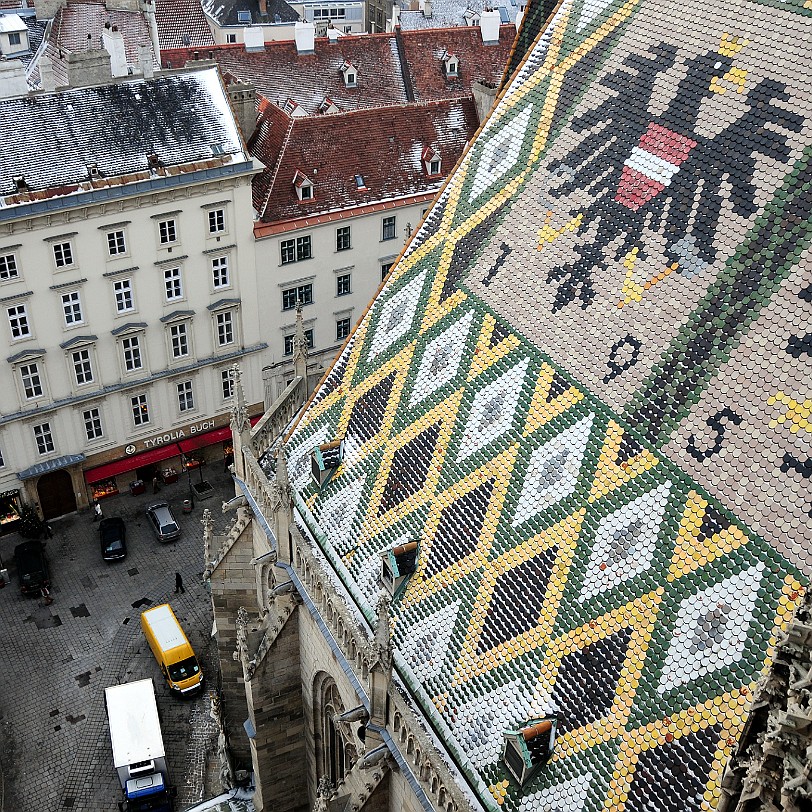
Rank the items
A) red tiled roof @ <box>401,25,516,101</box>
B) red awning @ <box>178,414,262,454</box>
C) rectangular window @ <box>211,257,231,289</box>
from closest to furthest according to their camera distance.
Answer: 1. rectangular window @ <box>211,257,231,289</box>
2. red awning @ <box>178,414,262,454</box>
3. red tiled roof @ <box>401,25,516,101</box>

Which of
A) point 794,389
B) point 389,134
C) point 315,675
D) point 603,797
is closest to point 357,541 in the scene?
point 315,675

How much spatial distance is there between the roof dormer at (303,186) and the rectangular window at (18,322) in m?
12.1

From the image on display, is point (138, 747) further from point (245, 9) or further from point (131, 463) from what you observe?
point (245, 9)

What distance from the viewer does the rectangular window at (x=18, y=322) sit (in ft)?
124

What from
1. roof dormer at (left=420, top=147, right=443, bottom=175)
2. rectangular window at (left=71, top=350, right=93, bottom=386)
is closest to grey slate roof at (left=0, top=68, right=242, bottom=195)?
rectangular window at (left=71, top=350, right=93, bottom=386)

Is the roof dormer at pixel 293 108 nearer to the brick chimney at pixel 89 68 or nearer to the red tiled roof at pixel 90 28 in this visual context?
the brick chimney at pixel 89 68

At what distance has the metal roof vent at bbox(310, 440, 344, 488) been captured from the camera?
2347cm

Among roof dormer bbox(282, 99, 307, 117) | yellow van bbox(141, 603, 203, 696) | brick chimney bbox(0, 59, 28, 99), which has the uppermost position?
brick chimney bbox(0, 59, 28, 99)

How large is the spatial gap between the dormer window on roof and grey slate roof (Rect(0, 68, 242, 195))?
9.94ft

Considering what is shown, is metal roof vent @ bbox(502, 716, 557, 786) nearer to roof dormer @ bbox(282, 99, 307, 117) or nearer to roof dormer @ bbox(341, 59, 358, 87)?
roof dormer @ bbox(282, 99, 307, 117)

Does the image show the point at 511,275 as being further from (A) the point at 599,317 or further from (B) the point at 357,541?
(B) the point at 357,541

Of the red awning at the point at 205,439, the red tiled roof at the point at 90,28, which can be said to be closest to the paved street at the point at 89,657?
the red awning at the point at 205,439

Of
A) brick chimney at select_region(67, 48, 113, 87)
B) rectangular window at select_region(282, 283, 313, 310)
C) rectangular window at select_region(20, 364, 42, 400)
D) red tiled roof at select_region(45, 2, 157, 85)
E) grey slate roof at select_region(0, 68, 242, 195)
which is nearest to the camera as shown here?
grey slate roof at select_region(0, 68, 242, 195)

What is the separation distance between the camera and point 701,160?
19.0 metres
